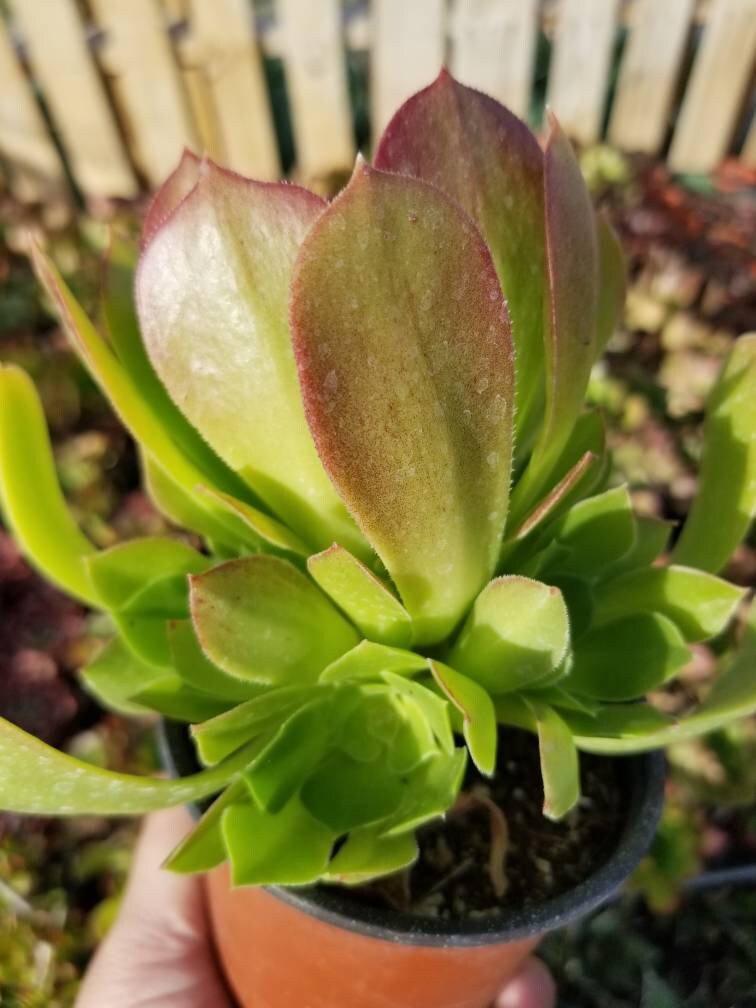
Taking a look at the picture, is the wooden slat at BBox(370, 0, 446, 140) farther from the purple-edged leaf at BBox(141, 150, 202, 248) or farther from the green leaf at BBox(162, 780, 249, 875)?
the green leaf at BBox(162, 780, 249, 875)

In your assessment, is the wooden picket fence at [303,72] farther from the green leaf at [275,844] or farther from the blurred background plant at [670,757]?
the green leaf at [275,844]

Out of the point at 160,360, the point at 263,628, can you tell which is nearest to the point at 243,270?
the point at 160,360

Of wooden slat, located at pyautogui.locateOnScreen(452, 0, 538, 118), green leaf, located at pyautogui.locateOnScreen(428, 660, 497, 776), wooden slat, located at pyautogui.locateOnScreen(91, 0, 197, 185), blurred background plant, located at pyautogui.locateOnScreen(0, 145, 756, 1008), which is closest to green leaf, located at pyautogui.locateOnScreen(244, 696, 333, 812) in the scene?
green leaf, located at pyautogui.locateOnScreen(428, 660, 497, 776)

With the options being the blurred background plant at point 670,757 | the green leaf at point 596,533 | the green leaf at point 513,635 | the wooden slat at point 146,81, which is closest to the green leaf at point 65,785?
the green leaf at point 513,635

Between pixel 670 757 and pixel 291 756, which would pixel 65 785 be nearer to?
pixel 291 756

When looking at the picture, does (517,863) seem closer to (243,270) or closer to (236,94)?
(243,270)

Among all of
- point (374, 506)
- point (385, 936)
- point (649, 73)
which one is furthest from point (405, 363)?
point (649, 73)
